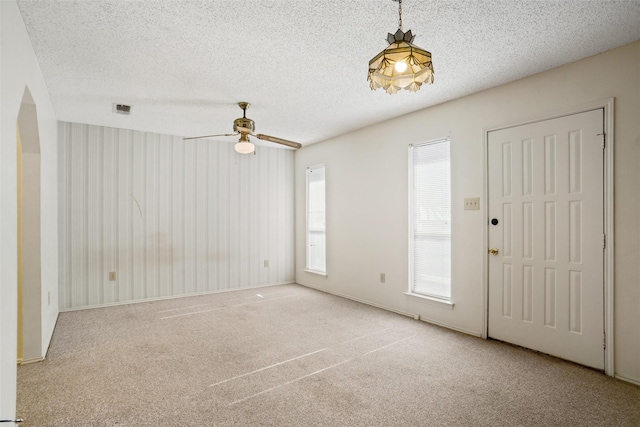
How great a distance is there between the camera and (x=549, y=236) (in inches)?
117

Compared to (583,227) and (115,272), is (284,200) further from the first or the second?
(583,227)

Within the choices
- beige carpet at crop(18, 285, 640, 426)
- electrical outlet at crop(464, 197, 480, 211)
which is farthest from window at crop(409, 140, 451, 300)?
beige carpet at crop(18, 285, 640, 426)

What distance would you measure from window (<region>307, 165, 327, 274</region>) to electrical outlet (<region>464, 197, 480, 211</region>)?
102 inches

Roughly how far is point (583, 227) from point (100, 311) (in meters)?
5.40

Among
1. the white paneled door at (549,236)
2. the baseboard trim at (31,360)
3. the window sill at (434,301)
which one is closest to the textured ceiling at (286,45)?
the white paneled door at (549,236)

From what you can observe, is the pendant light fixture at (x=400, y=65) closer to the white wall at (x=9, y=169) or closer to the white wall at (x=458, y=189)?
the white wall at (x=458, y=189)

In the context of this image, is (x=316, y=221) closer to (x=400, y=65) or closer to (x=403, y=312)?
(x=403, y=312)

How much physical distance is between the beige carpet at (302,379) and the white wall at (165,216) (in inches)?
41.1

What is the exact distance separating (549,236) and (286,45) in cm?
274

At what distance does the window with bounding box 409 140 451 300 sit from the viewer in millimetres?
3836

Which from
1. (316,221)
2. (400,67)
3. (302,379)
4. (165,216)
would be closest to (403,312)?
(302,379)

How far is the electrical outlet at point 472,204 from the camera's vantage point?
3488 mm

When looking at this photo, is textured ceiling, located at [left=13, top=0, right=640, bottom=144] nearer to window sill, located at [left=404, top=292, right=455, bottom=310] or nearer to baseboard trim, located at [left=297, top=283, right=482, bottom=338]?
window sill, located at [left=404, top=292, right=455, bottom=310]

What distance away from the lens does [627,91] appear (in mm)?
2529
